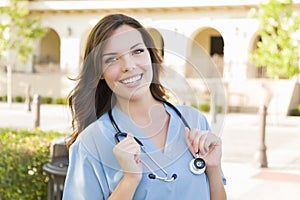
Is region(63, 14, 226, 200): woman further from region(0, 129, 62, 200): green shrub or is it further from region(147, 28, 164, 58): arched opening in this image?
region(0, 129, 62, 200): green shrub

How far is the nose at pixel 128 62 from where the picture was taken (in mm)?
1592

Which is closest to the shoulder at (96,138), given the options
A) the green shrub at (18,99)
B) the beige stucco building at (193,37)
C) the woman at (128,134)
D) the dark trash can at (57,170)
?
the woman at (128,134)

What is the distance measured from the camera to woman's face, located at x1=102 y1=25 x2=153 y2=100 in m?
1.60

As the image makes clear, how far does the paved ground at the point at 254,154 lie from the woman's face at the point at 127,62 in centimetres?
34

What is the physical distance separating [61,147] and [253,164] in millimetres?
5799

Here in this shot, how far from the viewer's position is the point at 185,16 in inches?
1029

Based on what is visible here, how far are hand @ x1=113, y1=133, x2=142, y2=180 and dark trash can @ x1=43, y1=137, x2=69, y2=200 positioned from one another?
2.79m

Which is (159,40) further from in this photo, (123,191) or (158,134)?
(123,191)

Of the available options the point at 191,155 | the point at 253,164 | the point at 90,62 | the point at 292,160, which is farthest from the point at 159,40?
the point at 292,160

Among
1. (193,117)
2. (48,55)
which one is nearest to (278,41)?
(48,55)

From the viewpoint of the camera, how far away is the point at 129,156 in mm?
1539

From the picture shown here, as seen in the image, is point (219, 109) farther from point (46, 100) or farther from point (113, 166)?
point (46, 100)

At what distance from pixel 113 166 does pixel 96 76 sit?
0.28 meters

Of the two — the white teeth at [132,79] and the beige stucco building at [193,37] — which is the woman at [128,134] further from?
the beige stucco building at [193,37]
